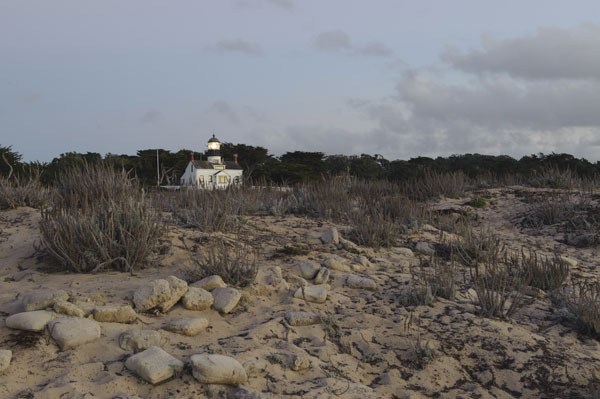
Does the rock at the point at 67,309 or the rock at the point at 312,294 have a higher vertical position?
the rock at the point at 67,309

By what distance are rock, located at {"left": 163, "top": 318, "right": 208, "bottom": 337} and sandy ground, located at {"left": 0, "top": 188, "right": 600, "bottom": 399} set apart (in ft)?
0.16

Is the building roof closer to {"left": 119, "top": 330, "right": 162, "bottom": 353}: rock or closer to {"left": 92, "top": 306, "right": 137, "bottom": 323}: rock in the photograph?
{"left": 92, "top": 306, "right": 137, "bottom": 323}: rock

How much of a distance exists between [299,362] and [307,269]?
1983mm

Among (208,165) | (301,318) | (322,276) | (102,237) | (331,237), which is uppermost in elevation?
(208,165)

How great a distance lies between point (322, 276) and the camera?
15.9ft

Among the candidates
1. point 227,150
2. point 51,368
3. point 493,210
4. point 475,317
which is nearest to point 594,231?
point 493,210

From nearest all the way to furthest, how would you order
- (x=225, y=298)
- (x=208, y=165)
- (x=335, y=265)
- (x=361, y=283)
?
(x=225, y=298) → (x=361, y=283) → (x=335, y=265) → (x=208, y=165)

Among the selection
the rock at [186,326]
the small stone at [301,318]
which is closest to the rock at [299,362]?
the small stone at [301,318]

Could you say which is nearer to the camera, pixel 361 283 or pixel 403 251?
pixel 361 283

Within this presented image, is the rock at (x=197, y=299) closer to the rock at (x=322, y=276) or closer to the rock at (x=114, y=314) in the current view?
the rock at (x=114, y=314)

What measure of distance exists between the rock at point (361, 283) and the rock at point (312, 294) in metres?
0.48

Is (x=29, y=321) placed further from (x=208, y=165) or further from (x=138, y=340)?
(x=208, y=165)

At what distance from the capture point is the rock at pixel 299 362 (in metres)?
2.99

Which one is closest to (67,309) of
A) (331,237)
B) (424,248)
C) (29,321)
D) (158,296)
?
(29,321)
